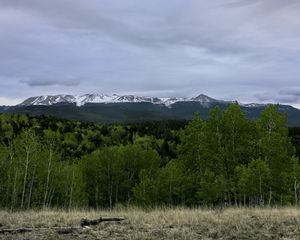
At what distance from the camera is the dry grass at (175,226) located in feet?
40.5

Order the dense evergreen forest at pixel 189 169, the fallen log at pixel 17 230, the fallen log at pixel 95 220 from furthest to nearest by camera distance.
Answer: the dense evergreen forest at pixel 189 169, the fallen log at pixel 95 220, the fallen log at pixel 17 230

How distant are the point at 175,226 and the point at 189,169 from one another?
35.3 m

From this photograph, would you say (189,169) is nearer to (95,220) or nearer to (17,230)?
(95,220)

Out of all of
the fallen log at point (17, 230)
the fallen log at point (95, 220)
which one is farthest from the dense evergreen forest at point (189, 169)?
the fallen log at point (17, 230)

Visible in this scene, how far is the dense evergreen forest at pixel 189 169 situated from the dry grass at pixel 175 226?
14.2 metres

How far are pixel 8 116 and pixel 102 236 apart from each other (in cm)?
14232

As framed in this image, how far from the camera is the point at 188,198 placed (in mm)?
56719

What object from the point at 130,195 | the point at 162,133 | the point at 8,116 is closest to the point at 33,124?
the point at 8,116

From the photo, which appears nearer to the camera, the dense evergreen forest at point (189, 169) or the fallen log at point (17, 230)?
the fallen log at point (17, 230)

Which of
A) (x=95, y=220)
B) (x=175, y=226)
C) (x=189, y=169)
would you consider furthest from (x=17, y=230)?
(x=189, y=169)

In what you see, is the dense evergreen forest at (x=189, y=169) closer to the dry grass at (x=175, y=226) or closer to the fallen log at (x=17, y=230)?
the dry grass at (x=175, y=226)

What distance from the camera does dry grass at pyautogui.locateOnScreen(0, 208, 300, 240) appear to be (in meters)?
12.3

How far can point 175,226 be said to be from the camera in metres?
13.7

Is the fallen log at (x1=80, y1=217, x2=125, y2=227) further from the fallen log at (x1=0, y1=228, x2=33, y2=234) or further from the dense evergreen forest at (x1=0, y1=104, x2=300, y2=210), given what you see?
the dense evergreen forest at (x1=0, y1=104, x2=300, y2=210)
